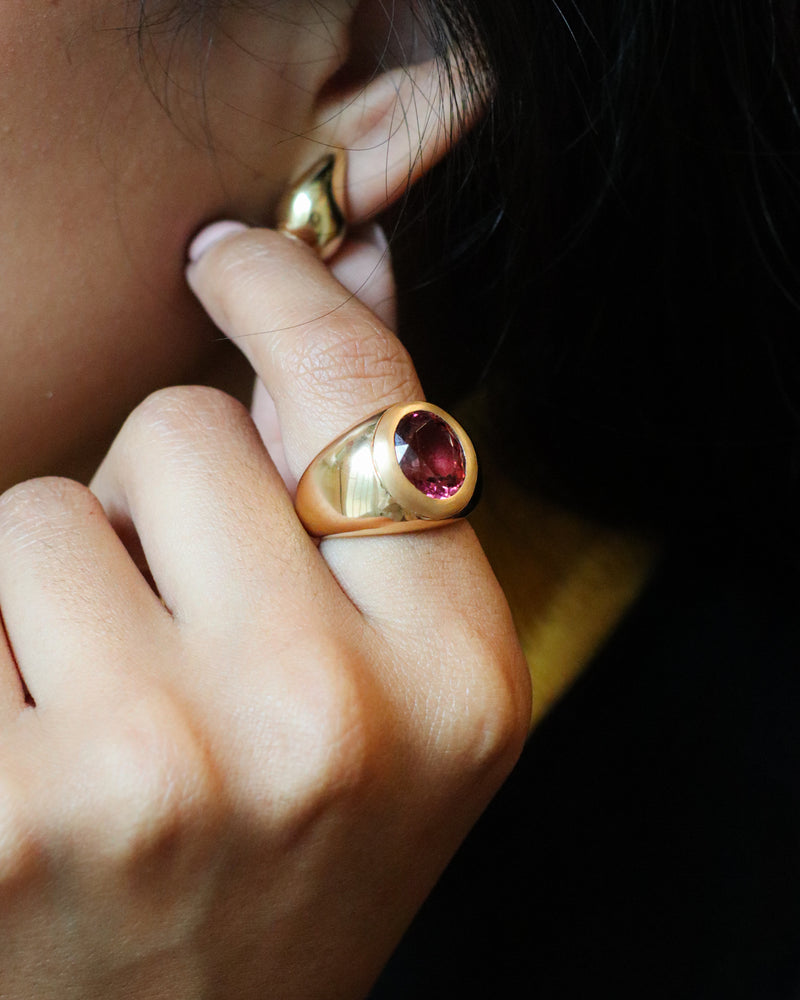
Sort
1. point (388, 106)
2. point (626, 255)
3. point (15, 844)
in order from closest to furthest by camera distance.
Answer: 1. point (15, 844)
2. point (388, 106)
3. point (626, 255)

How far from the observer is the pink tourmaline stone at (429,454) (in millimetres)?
621

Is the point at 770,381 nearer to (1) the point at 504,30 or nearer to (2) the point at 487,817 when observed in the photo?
(1) the point at 504,30

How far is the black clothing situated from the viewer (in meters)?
1.05

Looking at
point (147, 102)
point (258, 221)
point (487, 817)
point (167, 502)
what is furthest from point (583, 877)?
point (147, 102)

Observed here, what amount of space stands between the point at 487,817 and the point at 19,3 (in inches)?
41.8

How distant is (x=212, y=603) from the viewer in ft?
2.13

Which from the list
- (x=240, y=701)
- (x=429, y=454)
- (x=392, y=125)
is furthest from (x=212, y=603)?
(x=392, y=125)

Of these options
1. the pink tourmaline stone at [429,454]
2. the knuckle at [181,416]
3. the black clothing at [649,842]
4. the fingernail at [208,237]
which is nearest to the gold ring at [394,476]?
the pink tourmaline stone at [429,454]

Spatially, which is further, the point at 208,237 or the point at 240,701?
the point at 208,237

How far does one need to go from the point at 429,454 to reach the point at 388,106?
1.23ft

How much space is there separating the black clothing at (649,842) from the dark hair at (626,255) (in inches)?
8.8

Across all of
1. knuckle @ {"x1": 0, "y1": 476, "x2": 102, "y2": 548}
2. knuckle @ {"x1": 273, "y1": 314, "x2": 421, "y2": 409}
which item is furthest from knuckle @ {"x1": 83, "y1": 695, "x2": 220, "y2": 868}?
knuckle @ {"x1": 273, "y1": 314, "x2": 421, "y2": 409}

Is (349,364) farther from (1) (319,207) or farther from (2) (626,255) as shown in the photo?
(2) (626,255)

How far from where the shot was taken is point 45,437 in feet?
2.74
